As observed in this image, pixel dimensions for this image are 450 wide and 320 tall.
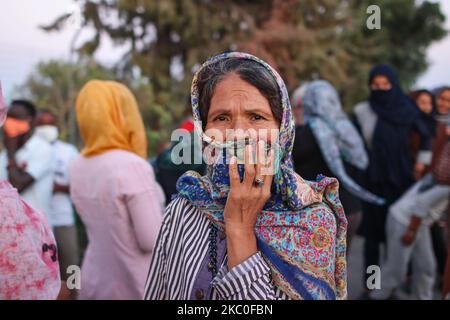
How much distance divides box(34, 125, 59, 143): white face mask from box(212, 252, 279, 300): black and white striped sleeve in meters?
3.47

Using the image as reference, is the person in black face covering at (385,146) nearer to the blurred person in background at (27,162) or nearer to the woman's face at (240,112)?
the blurred person in background at (27,162)

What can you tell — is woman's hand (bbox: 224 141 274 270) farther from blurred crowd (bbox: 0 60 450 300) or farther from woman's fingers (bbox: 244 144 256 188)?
blurred crowd (bbox: 0 60 450 300)

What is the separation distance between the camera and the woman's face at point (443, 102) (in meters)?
5.04

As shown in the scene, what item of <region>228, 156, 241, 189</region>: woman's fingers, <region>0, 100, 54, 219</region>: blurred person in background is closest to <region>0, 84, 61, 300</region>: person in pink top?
<region>228, 156, 241, 189</region>: woman's fingers

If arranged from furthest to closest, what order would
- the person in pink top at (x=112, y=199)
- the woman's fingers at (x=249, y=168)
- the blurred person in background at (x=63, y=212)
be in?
the blurred person in background at (x=63, y=212) < the person in pink top at (x=112, y=199) < the woman's fingers at (x=249, y=168)

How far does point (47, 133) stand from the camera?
4488 millimetres

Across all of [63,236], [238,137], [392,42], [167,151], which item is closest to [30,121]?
[63,236]

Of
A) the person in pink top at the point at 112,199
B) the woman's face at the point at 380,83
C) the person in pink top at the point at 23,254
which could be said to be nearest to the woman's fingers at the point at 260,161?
the person in pink top at the point at 23,254

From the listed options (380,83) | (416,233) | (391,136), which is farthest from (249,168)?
(380,83)

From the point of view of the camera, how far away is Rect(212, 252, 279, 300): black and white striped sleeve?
133 cm

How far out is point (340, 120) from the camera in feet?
11.3

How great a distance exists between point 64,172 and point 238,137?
295 cm

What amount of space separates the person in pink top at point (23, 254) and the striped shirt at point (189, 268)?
324 millimetres

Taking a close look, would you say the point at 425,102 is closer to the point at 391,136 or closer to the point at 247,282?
the point at 391,136
